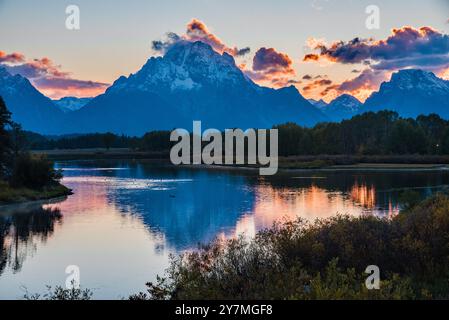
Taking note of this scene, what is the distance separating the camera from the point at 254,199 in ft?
207

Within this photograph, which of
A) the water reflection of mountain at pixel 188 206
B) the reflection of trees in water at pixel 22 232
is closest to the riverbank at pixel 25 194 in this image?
the reflection of trees in water at pixel 22 232

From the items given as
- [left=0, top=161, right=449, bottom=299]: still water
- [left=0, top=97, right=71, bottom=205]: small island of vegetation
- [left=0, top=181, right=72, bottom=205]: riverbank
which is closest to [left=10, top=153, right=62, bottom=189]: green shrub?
[left=0, top=97, right=71, bottom=205]: small island of vegetation

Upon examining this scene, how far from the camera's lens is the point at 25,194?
62.6 m

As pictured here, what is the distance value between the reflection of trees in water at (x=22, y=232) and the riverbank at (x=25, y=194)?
4.90m

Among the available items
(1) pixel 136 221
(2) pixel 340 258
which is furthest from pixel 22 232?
(2) pixel 340 258

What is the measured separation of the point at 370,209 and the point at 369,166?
270ft

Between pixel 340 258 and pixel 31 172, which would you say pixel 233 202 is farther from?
pixel 340 258

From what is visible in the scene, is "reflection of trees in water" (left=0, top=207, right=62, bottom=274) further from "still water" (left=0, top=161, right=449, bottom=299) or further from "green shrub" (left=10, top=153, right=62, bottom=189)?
"green shrub" (left=10, top=153, right=62, bottom=189)

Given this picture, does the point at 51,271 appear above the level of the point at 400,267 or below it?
below

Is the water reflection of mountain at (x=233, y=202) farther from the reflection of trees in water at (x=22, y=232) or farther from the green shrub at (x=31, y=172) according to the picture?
the green shrub at (x=31, y=172)

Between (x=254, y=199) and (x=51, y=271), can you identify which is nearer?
(x=51, y=271)

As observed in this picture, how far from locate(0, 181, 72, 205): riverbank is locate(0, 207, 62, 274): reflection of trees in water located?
16.1 feet
